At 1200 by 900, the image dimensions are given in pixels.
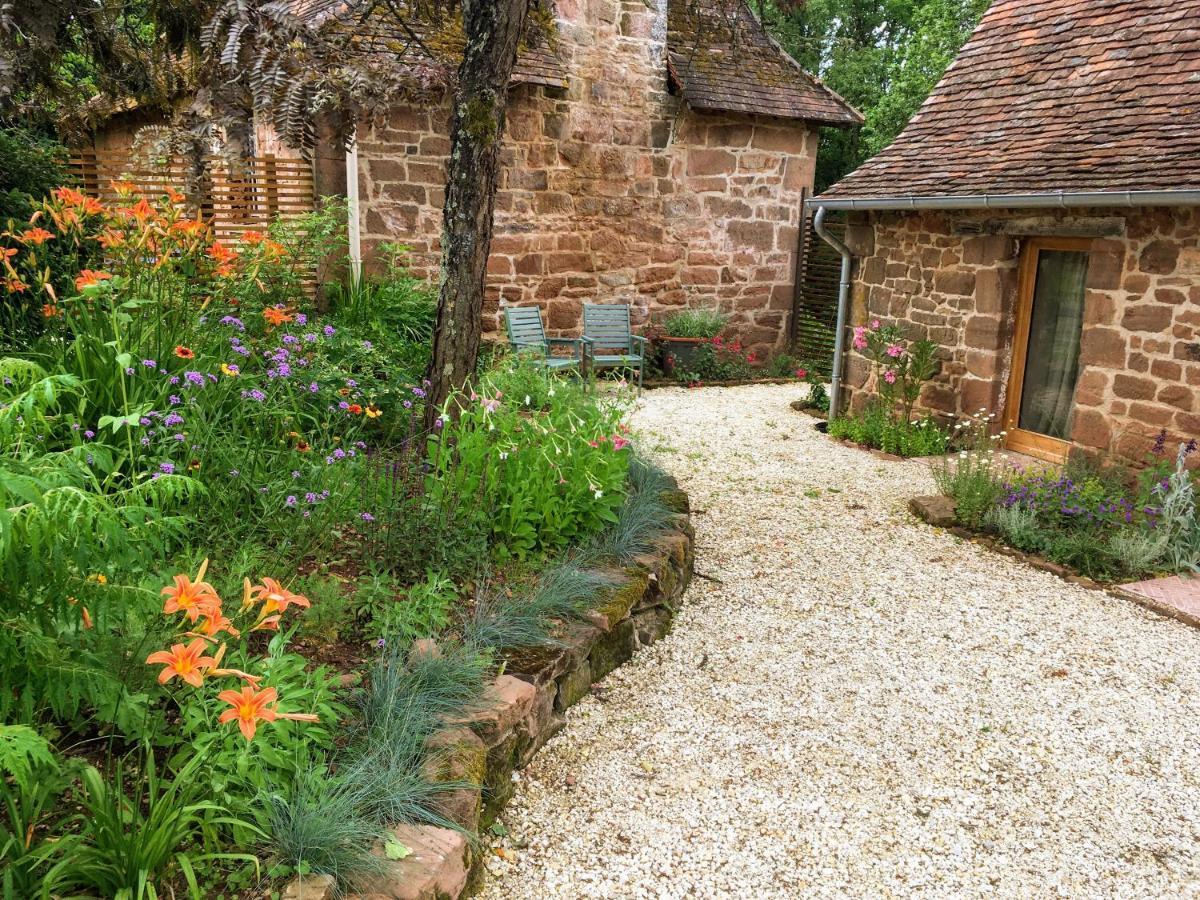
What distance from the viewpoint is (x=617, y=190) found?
10383 millimetres

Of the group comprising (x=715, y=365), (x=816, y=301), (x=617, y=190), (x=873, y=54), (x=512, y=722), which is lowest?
(x=512, y=722)

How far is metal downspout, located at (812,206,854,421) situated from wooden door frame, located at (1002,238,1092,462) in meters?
1.68

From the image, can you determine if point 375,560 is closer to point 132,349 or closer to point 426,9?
point 132,349

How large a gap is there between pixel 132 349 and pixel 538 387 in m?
1.95

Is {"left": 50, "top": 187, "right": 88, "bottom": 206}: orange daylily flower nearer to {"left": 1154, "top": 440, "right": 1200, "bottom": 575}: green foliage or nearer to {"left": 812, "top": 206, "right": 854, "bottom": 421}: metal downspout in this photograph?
{"left": 1154, "top": 440, "right": 1200, "bottom": 575}: green foliage

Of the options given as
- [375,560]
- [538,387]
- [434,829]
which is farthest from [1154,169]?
[434,829]

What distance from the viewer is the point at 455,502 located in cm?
393

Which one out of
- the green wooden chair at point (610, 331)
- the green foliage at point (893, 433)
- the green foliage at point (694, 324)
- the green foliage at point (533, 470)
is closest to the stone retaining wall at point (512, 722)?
the green foliage at point (533, 470)

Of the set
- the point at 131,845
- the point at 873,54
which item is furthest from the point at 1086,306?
the point at 873,54

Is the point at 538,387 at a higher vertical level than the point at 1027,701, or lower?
higher

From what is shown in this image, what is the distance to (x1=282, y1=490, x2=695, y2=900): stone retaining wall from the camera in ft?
7.36

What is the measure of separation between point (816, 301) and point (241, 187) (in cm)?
709

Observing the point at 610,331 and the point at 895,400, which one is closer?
the point at 895,400

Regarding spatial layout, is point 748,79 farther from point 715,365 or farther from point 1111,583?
point 1111,583
